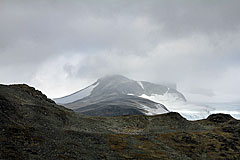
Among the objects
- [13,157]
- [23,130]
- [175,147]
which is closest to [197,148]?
[175,147]

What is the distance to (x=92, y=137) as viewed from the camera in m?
71.2

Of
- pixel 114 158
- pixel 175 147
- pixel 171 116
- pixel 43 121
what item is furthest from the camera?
pixel 171 116

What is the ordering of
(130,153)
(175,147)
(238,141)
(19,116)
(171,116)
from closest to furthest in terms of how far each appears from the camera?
(130,153) → (19,116) → (175,147) → (238,141) → (171,116)

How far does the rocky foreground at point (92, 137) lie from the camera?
173 ft

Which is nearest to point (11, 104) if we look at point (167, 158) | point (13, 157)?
point (13, 157)

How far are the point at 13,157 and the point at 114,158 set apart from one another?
23196 mm

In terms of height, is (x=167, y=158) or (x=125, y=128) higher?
(x=125, y=128)

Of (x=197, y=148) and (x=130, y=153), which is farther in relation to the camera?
(x=197, y=148)

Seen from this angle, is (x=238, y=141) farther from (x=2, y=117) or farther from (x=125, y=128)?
(x=2, y=117)

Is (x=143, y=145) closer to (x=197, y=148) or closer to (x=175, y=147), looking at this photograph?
(x=175, y=147)

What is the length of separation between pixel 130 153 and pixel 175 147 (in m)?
22.8

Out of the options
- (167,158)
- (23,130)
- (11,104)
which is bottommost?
(167,158)

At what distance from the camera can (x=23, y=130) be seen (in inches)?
2299

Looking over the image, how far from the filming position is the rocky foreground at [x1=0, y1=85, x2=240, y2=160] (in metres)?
52.8
